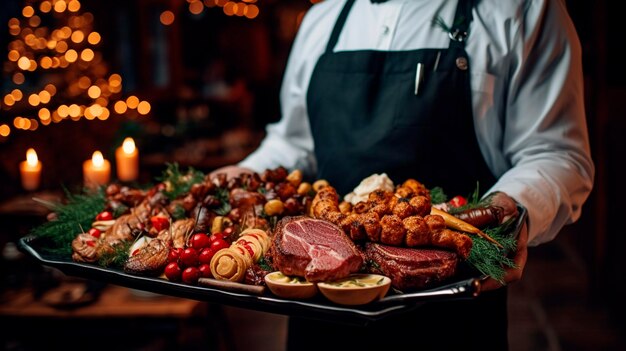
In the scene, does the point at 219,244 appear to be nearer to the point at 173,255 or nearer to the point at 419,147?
the point at 173,255

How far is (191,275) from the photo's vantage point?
1.56m

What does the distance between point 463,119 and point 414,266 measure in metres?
0.71

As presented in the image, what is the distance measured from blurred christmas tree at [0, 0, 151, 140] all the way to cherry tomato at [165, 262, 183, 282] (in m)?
3.66

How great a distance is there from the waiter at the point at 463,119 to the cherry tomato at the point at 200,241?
0.54 metres

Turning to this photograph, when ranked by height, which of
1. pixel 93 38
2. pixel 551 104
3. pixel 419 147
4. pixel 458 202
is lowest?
pixel 458 202

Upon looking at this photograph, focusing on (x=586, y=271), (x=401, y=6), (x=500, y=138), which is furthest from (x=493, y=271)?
(x=586, y=271)

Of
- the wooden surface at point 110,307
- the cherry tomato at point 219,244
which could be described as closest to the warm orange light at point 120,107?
the wooden surface at point 110,307

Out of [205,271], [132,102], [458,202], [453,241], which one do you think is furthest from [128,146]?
[132,102]

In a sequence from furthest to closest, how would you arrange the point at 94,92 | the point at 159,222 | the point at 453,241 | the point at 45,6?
the point at 94,92
the point at 45,6
the point at 159,222
the point at 453,241

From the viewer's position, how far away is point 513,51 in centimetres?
190

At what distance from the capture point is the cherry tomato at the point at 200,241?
5.69 feet

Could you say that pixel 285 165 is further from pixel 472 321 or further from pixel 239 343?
pixel 239 343

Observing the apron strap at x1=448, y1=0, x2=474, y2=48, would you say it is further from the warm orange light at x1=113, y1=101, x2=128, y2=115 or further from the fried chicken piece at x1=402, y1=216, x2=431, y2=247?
the warm orange light at x1=113, y1=101, x2=128, y2=115

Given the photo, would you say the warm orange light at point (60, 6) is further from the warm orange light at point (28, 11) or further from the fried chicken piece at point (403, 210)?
the fried chicken piece at point (403, 210)
